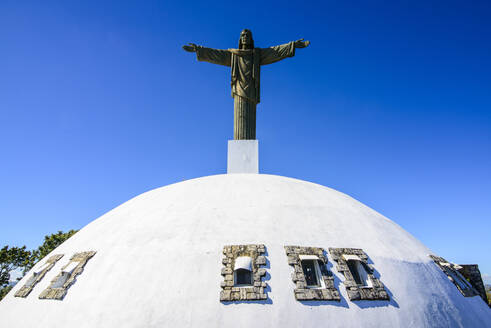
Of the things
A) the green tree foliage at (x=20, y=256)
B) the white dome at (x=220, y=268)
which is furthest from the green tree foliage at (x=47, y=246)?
the white dome at (x=220, y=268)

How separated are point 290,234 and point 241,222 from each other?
1.73 metres

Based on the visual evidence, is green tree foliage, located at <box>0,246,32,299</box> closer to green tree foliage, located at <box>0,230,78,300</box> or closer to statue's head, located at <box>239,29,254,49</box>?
green tree foliage, located at <box>0,230,78,300</box>

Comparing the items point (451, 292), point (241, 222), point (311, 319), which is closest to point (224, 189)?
point (241, 222)

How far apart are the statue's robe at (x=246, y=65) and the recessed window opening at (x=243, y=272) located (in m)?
9.37

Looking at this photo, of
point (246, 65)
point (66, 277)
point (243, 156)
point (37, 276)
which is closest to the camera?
point (66, 277)

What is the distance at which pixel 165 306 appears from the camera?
24.1ft

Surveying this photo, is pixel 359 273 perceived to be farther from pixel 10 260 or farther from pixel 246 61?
pixel 10 260

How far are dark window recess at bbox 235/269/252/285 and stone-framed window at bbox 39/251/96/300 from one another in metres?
5.29

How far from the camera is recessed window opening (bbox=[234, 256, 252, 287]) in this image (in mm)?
7878

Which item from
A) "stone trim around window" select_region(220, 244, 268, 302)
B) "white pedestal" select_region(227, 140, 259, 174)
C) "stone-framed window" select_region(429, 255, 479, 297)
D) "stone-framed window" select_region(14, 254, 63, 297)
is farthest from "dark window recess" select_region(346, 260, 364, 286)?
"stone-framed window" select_region(14, 254, 63, 297)

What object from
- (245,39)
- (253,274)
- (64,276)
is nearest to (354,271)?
(253,274)

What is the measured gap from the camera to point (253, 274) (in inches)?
311

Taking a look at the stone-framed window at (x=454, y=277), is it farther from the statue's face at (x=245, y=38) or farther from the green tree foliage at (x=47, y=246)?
the green tree foliage at (x=47, y=246)

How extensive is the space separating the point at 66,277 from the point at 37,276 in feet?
6.68
